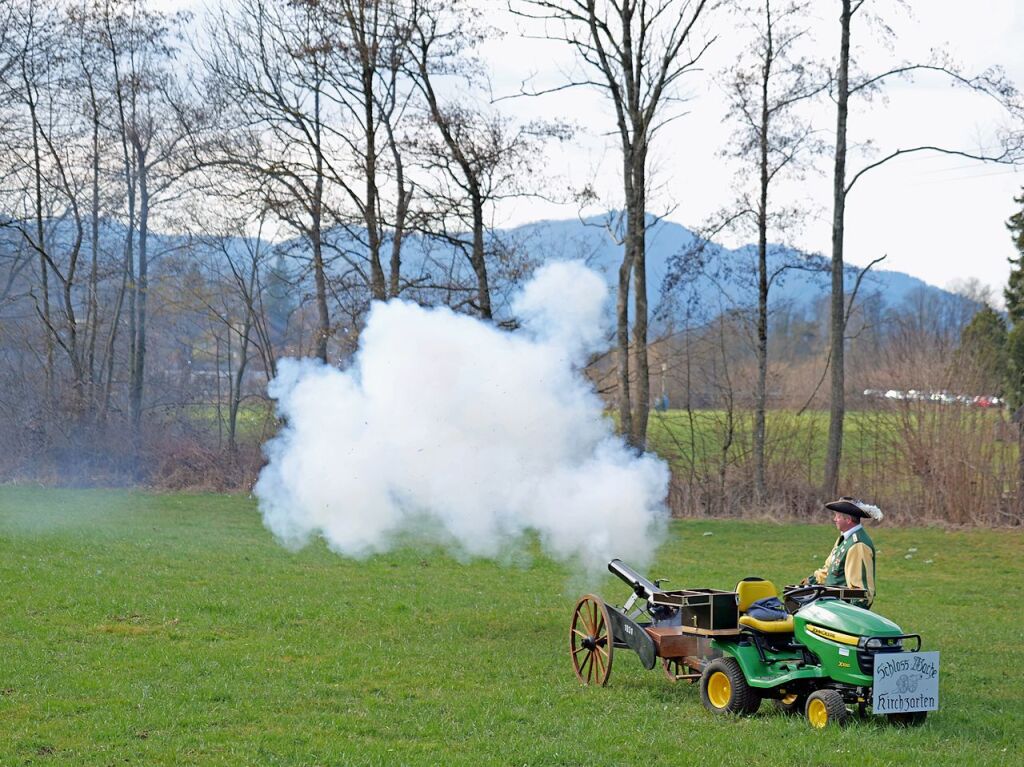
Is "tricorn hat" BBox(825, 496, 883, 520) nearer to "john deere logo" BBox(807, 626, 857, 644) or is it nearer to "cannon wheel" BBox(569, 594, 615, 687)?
"john deere logo" BBox(807, 626, 857, 644)

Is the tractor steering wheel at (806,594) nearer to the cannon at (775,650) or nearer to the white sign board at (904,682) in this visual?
the cannon at (775,650)

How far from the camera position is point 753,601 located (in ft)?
36.3

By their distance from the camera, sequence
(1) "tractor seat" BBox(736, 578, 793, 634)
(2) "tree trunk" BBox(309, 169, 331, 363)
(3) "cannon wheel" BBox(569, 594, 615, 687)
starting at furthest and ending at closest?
(2) "tree trunk" BBox(309, 169, 331, 363) → (3) "cannon wheel" BBox(569, 594, 615, 687) → (1) "tractor seat" BBox(736, 578, 793, 634)

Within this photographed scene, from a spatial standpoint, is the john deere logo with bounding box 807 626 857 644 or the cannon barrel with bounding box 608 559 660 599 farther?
the cannon barrel with bounding box 608 559 660 599

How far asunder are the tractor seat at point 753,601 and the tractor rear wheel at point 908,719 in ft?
3.75

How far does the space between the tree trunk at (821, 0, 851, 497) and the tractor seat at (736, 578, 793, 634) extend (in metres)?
21.3

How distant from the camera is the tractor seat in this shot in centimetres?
1032

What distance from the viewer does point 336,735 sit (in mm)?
9328

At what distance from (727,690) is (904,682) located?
5.45 ft

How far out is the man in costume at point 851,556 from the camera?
11242mm

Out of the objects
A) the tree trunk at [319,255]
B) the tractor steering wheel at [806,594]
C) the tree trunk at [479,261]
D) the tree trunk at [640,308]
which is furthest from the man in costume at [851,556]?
the tree trunk at [319,255]

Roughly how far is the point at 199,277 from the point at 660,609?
108ft

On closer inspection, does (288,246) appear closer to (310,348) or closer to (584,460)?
(310,348)

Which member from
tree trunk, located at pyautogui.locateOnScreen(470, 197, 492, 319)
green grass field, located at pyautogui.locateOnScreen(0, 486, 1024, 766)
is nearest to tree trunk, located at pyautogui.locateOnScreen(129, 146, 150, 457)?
tree trunk, located at pyautogui.locateOnScreen(470, 197, 492, 319)
